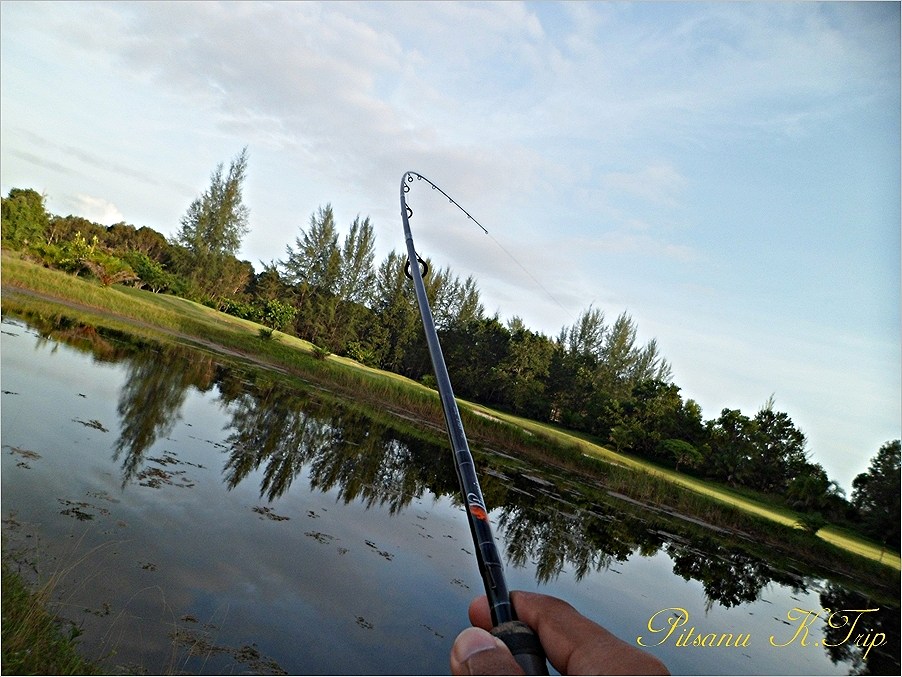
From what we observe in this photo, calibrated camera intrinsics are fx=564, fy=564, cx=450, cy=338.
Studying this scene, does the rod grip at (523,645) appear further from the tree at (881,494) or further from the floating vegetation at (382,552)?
the tree at (881,494)

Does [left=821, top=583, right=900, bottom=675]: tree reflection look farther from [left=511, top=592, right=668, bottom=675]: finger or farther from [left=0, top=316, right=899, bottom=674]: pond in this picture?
[left=511, top=592, right=668, bottom=675]: finger

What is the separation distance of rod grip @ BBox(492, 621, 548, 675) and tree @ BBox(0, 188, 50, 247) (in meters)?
36.7

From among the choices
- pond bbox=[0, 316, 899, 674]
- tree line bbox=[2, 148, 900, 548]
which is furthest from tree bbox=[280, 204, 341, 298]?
pond bbox=[0, 316, 899, 674]

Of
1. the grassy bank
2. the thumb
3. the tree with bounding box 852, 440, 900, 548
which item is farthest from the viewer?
the tree with bounding box 852, 440, 900, 548

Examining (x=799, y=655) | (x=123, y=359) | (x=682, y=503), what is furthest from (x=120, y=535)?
(x=682, y=503)

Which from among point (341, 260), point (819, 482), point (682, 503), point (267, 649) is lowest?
point (267, 649)

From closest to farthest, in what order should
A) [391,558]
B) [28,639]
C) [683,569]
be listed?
[28,639], [391,558], [683,569]

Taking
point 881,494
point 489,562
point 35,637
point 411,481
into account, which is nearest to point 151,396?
point 411,481

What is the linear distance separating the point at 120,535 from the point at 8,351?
8.91 meters

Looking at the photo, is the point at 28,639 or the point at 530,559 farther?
the point at 530,559

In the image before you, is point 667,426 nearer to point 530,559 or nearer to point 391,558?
point 530,559

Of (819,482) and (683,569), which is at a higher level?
(819,482)

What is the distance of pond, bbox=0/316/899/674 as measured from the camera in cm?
487

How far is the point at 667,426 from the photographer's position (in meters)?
39.0
